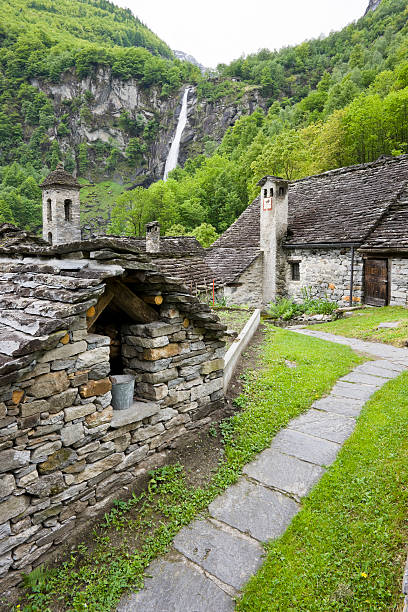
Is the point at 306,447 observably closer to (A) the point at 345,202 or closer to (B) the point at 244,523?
(B) the point at 244,523

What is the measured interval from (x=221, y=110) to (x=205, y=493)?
77.9m

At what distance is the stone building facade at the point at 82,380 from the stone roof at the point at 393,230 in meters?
10.9

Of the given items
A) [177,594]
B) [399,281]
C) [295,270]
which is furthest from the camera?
[295,270]

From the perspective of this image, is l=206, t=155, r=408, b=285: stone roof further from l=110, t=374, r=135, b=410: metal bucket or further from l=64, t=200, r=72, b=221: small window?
l=64, t=200, r=72, b=221: small window

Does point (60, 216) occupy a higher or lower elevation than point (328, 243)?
higher

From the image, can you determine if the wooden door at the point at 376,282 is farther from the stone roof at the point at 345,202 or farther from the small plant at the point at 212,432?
the small plant at the point at 212,432

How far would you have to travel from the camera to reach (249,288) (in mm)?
17516

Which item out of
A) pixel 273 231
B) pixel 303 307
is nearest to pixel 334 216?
pixel 273 231

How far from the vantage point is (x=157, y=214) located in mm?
36562

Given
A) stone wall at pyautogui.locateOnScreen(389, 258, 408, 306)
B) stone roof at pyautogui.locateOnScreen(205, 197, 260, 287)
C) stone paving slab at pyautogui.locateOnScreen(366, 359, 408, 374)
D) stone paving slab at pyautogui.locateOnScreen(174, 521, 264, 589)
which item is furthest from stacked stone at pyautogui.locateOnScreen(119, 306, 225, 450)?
stone roof at pyautogui.locateOnScreen(205, 197, 260, 287)

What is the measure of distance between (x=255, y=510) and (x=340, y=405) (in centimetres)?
274

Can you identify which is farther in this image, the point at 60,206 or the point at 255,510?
the point at 60,206

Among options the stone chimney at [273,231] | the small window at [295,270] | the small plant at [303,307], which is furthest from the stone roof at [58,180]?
the small plant at [303,307]

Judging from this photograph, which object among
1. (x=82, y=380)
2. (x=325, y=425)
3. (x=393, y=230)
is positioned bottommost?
(x=325, y=425)
